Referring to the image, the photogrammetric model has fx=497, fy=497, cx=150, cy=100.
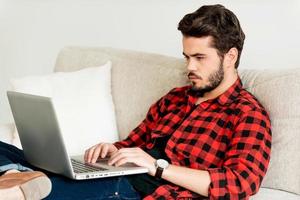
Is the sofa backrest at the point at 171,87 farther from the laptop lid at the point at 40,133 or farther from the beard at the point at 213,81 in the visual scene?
the laptop lid at the point at 40,133

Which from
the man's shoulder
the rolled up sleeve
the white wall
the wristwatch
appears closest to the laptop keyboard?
the wristwatch

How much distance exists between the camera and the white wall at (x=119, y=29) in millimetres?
2082

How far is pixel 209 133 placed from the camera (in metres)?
1.57

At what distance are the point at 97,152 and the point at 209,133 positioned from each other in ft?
1.26

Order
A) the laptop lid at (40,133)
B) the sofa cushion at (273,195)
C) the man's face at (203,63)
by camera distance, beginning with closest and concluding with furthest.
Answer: the laptop lid at (40,133) → the sofa cushion at (273,195) → the man's face at (203,63)

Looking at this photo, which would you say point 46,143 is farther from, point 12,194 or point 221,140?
point 221,140

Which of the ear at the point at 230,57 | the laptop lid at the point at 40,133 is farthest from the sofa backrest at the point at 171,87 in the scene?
A: the laptop lid at the point at 40,133

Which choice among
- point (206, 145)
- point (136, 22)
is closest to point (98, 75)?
point (136, 22)

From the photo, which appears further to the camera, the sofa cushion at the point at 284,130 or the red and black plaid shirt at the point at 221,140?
the sofa cushion at the point at 284,130

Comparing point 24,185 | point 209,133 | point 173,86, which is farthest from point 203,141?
point 24,185

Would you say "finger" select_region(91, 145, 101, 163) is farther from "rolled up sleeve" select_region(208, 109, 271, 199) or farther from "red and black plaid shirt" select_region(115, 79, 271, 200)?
"rolled up sleeve" select_region(208, 109, 271, 199)

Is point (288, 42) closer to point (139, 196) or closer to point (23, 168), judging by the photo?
point (139, 196)

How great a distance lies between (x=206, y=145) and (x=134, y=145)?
0.42 metres

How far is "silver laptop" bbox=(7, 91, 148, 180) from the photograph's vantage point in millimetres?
1397
